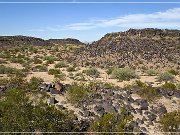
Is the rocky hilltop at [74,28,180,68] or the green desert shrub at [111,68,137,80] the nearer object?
the green desert shrub at [111,68,137,80]

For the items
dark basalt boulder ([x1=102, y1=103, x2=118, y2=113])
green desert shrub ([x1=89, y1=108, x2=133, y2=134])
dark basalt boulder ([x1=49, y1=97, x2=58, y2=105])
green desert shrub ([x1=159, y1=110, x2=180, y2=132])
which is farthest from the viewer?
dark basalt boulder ([x1=49, y1=97, x2=58, y2=105])

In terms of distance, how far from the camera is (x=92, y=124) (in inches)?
555

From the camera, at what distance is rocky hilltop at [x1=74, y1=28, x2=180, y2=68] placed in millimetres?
41625

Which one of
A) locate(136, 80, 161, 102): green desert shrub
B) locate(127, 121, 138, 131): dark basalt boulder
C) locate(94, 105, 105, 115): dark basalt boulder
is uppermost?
locate(136, 80, 161, 102): green desert shrub

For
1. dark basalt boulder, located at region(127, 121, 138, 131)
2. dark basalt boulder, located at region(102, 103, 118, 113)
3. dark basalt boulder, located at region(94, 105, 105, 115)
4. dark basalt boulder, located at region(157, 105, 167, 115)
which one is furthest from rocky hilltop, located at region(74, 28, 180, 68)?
dark basalt boulder, located at region(127, 121, 138, 131)

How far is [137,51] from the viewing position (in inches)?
1837

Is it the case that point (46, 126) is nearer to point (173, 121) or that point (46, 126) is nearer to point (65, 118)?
point (65, 118)

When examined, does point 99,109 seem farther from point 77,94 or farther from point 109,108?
point 77,94

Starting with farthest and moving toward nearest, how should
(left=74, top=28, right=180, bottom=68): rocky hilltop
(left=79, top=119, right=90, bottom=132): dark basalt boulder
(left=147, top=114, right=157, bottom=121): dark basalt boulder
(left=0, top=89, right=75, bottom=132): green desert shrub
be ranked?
(left=74, top=28, right=180, bottom=68): rocky hilltop, (left=147, top=114, right=157, bottom=121): dark basalt boulder, (left=79, top=119, right=90, bottom=132): dark basalt boulder, (left=0, top=89, right=75, bottom=132): green desert shrub

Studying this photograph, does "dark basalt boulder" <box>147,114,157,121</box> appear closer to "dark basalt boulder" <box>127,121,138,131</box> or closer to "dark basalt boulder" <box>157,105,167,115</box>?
"dark basalt boulder" <box>157,105,167,115</box>

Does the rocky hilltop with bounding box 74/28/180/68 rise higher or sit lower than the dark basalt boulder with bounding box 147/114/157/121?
higher

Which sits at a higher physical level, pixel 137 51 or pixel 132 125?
pixel 137 51

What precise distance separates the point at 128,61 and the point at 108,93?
23.3m

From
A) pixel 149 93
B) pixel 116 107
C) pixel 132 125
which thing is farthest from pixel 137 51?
pixel 132 125
